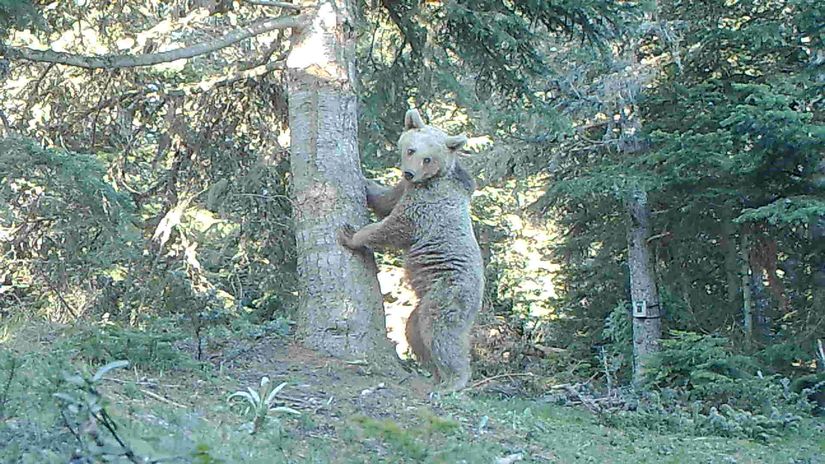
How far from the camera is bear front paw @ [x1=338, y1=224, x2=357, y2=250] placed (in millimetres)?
7527

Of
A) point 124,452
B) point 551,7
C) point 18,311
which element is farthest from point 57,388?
point 551,7

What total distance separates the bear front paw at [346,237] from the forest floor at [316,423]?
0.93 m

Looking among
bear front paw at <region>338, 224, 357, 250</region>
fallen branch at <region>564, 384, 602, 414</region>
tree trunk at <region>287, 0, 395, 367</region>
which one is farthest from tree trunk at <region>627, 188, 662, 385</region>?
bear front paw at <region>338, 224, 357, 250</region>

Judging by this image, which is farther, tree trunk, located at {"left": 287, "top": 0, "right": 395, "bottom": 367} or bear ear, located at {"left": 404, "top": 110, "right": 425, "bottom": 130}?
bear ear, located at {"left": 404, "top": 110, "right": 425, "bottom": 130}

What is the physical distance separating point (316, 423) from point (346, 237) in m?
2.46

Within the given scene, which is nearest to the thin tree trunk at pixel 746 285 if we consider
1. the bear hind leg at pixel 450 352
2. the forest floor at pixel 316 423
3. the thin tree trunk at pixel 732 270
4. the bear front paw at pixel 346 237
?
the thin tree trunk at pixel 732 270

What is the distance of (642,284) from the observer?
15.4 m

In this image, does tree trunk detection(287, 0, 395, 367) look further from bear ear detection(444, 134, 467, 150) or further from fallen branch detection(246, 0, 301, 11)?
bear ear detection(444, 134, 467, 150)

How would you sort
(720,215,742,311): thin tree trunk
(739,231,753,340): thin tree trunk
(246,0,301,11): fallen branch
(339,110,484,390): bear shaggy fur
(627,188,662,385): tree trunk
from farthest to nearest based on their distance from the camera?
(720,215,742,311): thin tree trunk < (627,188,662,385): tree trunk < (739,231,753,340): thin tree trunk < (246,0,301,11): fallen branch < (339,110,484,390): bear shaggy fur

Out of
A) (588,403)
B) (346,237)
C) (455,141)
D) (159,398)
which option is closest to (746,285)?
(588,403)

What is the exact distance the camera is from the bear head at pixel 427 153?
7.95m

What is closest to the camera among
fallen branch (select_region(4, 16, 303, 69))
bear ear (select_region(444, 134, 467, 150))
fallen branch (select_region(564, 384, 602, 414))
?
fallen branch (select_region(4, 16, 303, 69))

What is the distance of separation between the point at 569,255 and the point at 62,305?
396 inches

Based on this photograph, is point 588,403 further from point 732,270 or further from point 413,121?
point 732,270
